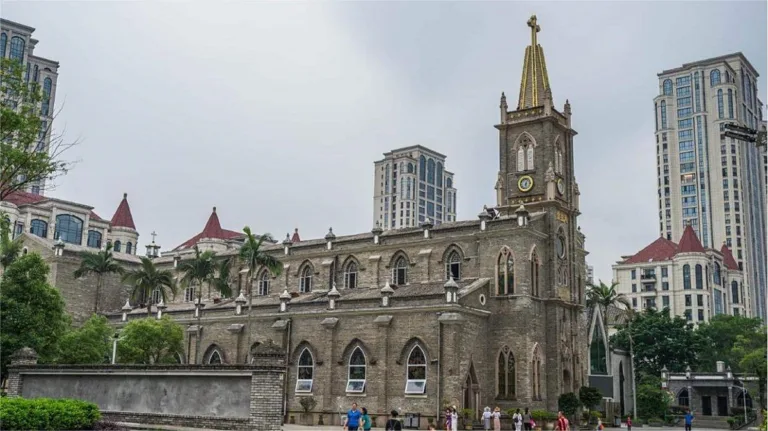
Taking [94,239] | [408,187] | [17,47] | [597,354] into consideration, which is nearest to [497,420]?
[597,354]

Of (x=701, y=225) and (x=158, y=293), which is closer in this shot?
(x=158, y=293)

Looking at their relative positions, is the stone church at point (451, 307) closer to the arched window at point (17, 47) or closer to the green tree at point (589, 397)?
the green tree at point (589, 397)

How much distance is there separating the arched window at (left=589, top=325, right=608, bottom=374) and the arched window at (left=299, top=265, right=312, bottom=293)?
Result: 19186 millimetres

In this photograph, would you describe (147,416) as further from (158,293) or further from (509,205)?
(158,293)

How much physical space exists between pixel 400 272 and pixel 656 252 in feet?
263

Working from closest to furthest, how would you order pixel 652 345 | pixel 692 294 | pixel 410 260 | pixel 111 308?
pixel 410 260, pixel 111 308, pixel 652 345, pixel 692 294

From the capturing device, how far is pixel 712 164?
135 metres

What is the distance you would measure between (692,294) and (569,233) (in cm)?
7239

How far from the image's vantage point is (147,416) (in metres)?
27.7

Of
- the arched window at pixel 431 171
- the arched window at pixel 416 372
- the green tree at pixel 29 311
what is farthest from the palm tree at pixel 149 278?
the arched window at pixel 431 171

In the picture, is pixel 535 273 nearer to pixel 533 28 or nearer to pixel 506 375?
pixel 506 375

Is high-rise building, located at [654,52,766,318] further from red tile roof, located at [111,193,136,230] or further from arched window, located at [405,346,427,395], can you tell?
arched window, located at [405,346,427,395]

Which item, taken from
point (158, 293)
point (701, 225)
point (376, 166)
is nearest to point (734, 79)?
point (701, 225)

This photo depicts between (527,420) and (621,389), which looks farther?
(621,389)
